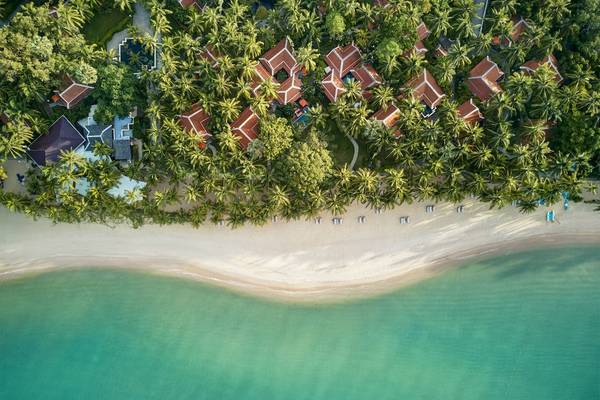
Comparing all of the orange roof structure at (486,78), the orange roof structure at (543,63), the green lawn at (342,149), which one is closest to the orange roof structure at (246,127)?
the green lawn at (342,149)

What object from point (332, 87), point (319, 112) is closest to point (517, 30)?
point (332, 87)

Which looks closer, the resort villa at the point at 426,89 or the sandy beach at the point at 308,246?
the resort villa at the point at 426,89

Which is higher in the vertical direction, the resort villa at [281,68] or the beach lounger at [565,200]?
the resort villa at [281,68]

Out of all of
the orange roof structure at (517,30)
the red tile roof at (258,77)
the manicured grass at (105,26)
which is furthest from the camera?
Result: the manicured grass at (105,26)

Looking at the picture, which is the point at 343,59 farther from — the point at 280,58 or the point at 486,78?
the point at 486,78

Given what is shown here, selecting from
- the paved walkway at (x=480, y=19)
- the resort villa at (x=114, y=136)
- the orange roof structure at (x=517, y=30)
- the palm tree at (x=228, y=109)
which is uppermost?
the paved walkway at (x=480, y=19)

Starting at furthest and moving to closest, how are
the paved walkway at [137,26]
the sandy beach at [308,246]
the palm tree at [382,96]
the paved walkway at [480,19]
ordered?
the sandy beach at [308,246]
the paved walkway at [137,26]
the paved walkway at [480,19]
the palm tree at [382,96]

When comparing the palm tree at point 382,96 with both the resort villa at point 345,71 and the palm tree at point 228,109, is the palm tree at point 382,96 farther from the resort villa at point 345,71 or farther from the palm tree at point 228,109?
the palm tree at point 228,109

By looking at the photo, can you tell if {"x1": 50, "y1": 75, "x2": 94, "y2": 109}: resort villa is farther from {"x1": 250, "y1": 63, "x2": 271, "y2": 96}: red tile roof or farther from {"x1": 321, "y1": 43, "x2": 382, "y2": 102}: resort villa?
{"x1": 321, "y1": 43, "x2": 382, "y2": 102}: resort villa
